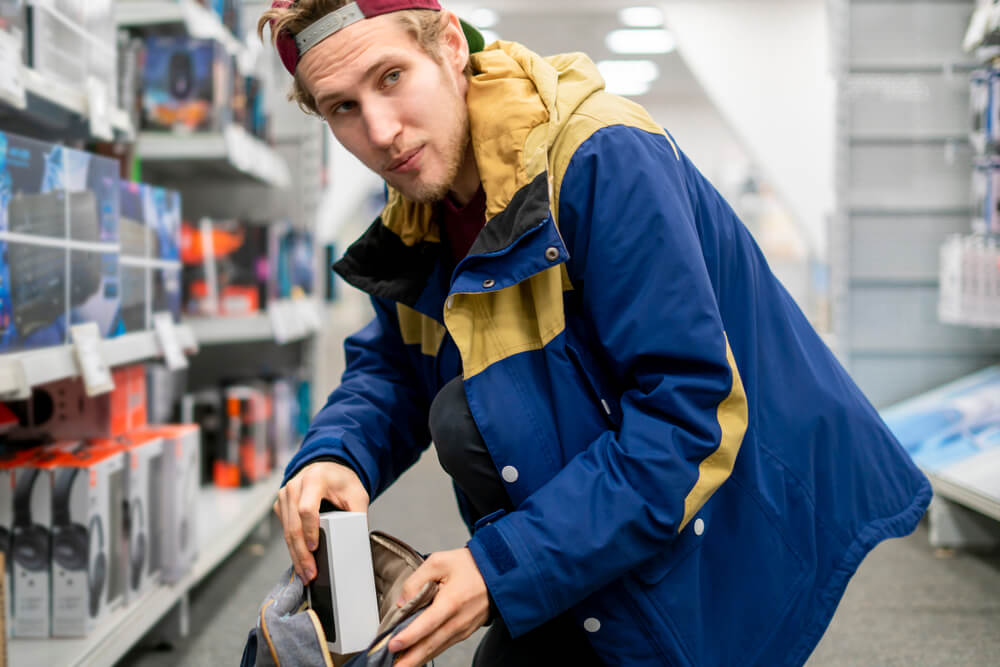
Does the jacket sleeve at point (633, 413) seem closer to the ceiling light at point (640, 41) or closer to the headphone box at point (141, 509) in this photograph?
the headphone box at point (141, 509)

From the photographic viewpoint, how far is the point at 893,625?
2029 millimetres

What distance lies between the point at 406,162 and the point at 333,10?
198 mm

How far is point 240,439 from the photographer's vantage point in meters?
2.71

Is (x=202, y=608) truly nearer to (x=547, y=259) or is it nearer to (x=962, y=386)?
(x=547, y=259)

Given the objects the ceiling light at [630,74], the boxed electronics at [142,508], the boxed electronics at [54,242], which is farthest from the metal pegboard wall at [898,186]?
the ceiling light at [630,74]

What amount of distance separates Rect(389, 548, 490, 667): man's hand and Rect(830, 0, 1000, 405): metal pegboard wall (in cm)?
297

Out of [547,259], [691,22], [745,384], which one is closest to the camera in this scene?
[547,259]

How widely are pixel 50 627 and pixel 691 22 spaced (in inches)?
243

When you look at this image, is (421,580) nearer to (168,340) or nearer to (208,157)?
(168,340)

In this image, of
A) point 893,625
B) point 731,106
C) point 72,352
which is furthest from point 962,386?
point 731,106

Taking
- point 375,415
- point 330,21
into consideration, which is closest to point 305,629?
point 375,415

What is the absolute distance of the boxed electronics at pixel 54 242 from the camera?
1220 mm

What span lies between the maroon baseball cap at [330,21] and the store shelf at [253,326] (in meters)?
1.63

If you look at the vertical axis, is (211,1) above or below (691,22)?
below
